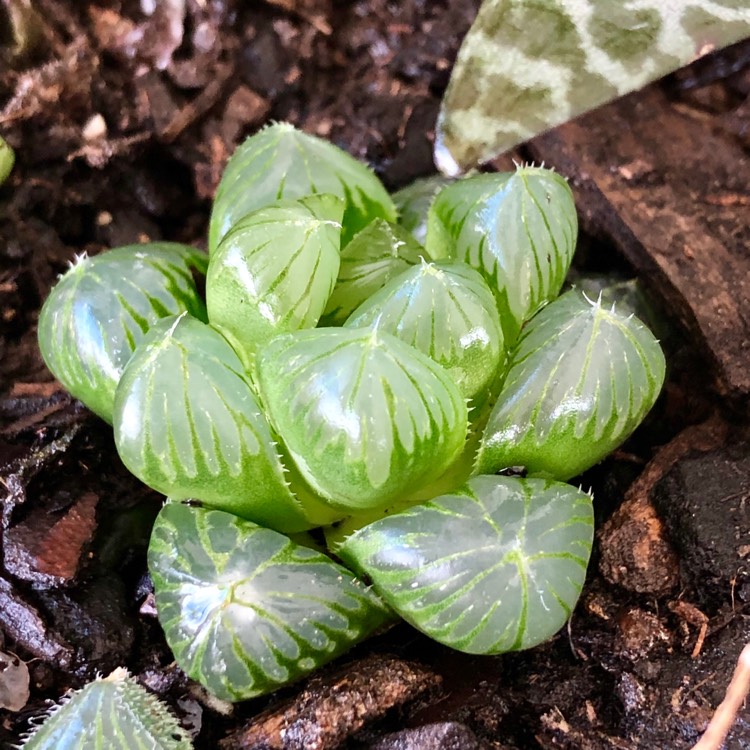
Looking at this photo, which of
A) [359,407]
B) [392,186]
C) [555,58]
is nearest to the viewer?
[359,407]

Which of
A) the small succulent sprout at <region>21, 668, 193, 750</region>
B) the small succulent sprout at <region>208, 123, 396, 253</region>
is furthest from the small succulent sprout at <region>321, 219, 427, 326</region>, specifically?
the small succulent sprout at <region>21, 668, 193, 750</region>

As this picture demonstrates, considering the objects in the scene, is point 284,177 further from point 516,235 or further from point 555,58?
point 555,58

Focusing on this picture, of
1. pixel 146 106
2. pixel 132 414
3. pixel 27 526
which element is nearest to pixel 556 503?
pixel 132 414

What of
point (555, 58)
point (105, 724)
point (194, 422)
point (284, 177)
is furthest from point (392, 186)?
point (105, 724)

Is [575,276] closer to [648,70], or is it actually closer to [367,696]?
[648,70]

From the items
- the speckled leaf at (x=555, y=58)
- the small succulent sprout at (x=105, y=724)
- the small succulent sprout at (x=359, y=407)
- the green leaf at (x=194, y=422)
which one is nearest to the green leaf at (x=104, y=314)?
the green leaf at (x=194, y=422)

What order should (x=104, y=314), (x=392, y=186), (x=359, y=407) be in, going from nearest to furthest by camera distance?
(x=359, y=407) < (x=104, y=314) < (x=392, y=186)

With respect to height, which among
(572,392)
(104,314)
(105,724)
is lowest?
(105,724)
